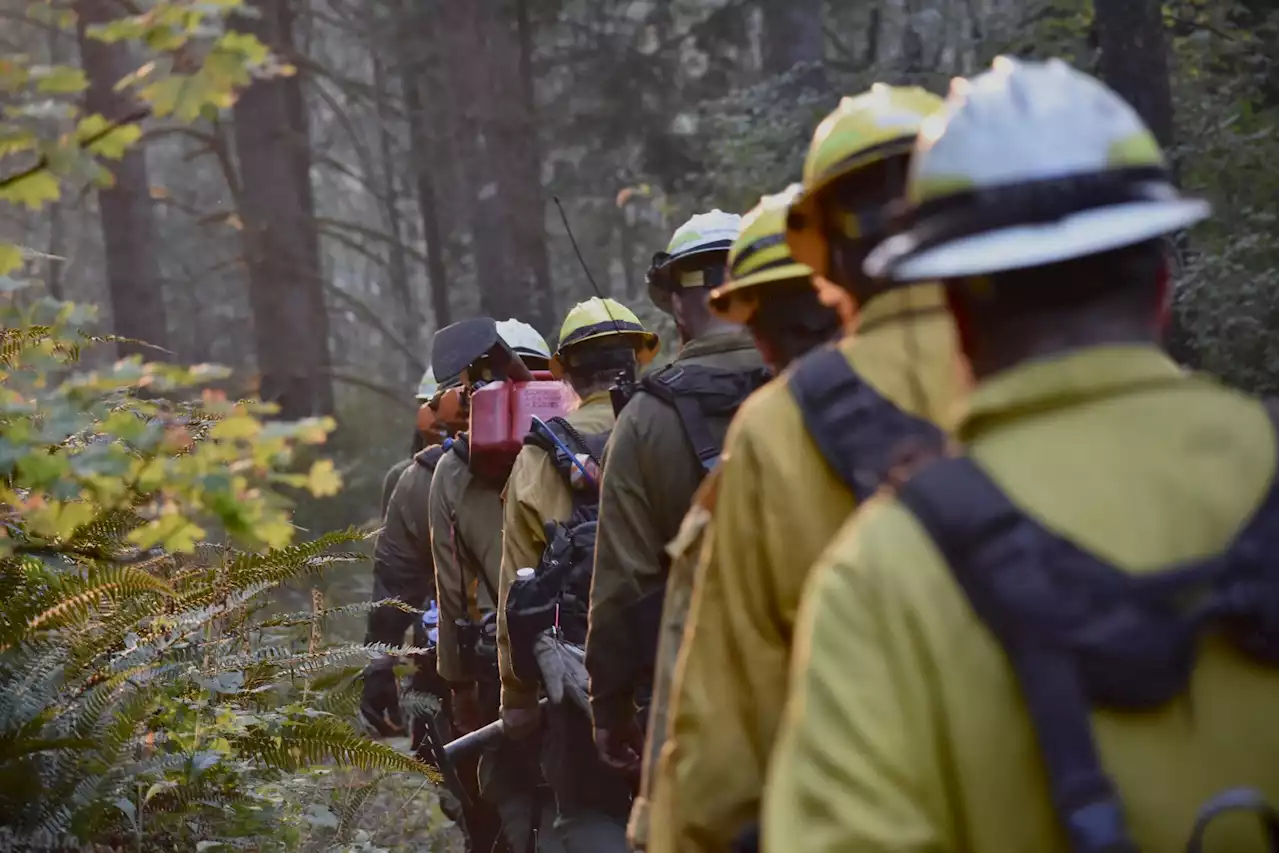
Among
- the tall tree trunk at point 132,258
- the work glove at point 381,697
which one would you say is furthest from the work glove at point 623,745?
the tall tree trunk at point 132,258

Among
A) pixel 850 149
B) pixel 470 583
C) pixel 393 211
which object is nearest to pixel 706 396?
pixel 850 149

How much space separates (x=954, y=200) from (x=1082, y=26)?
379 inches

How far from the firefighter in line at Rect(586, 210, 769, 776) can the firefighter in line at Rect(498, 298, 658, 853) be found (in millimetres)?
994

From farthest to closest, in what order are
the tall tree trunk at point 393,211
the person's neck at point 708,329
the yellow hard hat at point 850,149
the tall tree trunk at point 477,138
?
the tall tree trunk at point 393,211 < the tall tree trunk at point 477,138 < the person's neck at point 708,329 < the yellow hard hat at point 850,149

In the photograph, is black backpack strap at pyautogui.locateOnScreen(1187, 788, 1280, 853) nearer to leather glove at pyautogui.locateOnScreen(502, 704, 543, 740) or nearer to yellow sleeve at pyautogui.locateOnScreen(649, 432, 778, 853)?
yellow sleeve at pyautogui.locateOnScreen(649, 432, 778, 853)

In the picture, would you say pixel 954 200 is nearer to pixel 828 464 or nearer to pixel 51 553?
pixel 828 464

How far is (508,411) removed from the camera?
741 centimetres

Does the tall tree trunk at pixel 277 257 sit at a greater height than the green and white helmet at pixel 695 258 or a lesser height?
greater

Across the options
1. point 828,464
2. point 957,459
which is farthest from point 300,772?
point 957,459

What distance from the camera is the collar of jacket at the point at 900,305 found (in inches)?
107

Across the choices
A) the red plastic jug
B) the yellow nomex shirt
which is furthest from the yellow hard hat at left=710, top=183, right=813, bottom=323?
the red plastic jug

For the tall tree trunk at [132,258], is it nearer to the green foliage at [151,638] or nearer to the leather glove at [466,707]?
the leather glove at [466,707]

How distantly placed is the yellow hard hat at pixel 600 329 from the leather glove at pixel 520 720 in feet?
5.06

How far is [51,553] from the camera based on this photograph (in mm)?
4320
